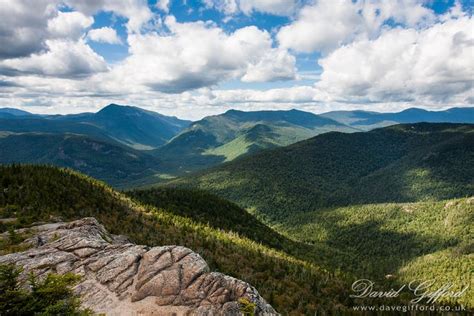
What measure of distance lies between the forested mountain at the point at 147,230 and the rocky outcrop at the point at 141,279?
23.0ft

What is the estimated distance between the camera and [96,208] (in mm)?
54312

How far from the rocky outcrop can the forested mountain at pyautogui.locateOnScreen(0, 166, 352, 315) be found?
703 centimetres

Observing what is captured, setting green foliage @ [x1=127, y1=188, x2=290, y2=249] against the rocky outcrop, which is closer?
the rocky outcrop

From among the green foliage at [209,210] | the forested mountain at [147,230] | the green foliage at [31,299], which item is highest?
the green foliage at [31,299]

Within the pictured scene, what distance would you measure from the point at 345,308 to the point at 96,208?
42.5m

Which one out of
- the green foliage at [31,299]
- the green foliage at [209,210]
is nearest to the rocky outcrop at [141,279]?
the green foliage at [31,299]

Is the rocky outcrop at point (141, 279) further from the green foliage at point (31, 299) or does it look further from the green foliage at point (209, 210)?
the green foliage at point (209, 210)

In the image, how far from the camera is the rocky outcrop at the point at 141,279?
2103 cm

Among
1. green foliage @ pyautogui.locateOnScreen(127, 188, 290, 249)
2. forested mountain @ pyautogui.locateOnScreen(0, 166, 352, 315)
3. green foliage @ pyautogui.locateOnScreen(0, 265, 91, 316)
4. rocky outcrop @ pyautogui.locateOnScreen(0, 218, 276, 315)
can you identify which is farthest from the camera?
green foliage @ pyautogui.locateOnScreen(127, 188, 290, 249)

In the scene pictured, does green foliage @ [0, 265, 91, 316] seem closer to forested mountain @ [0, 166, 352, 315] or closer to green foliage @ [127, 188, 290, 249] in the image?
A: forested mountain @ [0, 166, 352, 315]

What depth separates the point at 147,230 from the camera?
53125 mm

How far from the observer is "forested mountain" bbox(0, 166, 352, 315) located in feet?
131

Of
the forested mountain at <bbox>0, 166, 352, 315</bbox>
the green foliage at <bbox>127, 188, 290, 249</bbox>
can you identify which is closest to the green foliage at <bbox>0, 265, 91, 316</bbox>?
the forested mountain at <bbox>0, 166, 352, 315</bbox>

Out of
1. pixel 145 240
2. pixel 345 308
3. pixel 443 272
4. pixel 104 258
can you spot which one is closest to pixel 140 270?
pixel 104 258
